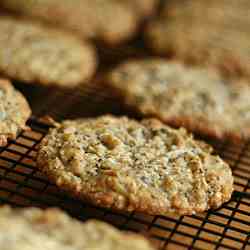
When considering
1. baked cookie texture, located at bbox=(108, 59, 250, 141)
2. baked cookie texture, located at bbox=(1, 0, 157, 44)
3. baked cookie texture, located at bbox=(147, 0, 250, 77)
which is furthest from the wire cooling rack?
baked cookie texture, located at bbox=(1, 0, 157, 44)

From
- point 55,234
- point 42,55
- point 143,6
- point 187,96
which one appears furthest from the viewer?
point 143,6

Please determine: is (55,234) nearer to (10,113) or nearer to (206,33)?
(10,113)

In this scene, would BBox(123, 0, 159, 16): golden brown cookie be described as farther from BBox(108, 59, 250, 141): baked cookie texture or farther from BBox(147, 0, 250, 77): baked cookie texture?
BBox(108, 59, 250, 141): baked cookie texture

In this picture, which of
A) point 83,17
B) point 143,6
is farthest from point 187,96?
point 143,6

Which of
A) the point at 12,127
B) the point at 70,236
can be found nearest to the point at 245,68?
the point at 12,127

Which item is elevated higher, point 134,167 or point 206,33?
point 206,33

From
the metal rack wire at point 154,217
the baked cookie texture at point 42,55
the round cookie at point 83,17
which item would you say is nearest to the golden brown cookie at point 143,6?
the round cookie at point 83,17

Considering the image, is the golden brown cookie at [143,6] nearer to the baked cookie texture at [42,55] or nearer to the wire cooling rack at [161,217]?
the baked cookie texture at [42,55]
